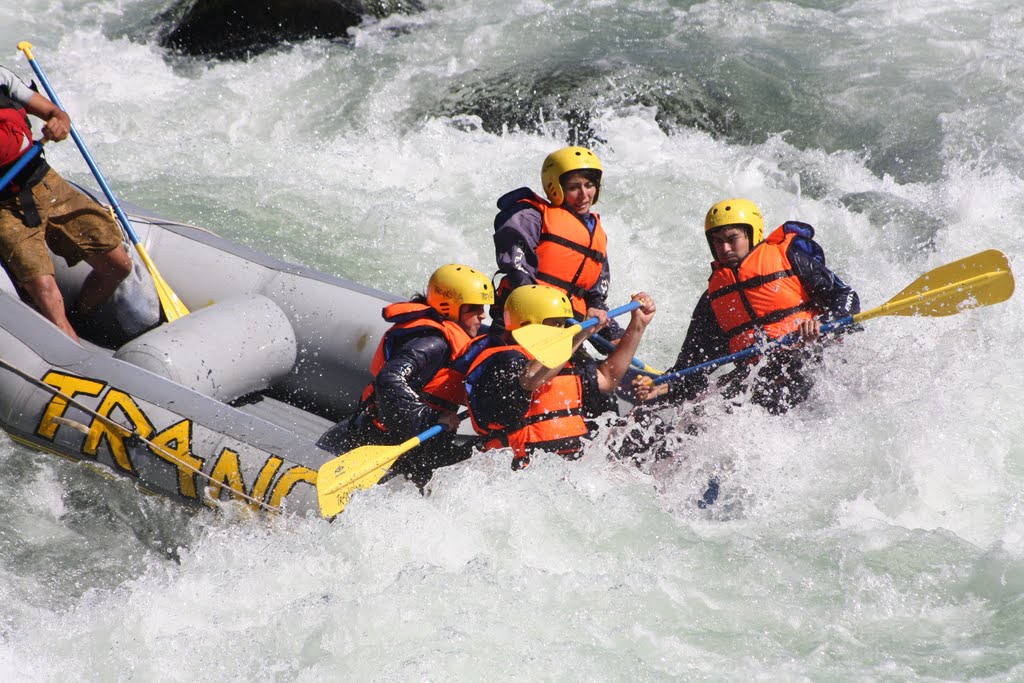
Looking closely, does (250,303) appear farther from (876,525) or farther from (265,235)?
(876,525)

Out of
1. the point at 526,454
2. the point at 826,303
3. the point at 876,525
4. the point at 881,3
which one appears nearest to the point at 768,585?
the point at 876,525

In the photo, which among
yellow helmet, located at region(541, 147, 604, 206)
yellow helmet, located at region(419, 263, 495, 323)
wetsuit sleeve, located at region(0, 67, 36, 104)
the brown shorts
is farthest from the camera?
yellow helmet, located at region(541, 147, 604, 206)

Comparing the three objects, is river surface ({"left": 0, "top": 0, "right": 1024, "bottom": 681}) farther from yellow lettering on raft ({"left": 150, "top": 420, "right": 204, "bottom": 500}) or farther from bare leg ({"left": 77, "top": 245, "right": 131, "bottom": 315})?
bare leg ({"left": 77, "top": 245, "right": 131, "bottom": 315})

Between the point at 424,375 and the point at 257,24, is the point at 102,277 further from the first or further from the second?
the point at 257,24

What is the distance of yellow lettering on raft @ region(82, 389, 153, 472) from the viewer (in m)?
4.18

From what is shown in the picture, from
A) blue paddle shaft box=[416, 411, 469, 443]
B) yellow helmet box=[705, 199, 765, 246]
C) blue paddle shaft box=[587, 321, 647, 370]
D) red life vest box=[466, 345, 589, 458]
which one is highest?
yellow helmet box=[705, 199, 765, 246]

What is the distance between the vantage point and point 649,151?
809 cm

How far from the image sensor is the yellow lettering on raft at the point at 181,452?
4.12m

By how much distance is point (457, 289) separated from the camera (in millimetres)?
4215

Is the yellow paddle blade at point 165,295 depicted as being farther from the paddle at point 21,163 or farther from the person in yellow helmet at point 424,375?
the person in yellow helmet at point 424,375

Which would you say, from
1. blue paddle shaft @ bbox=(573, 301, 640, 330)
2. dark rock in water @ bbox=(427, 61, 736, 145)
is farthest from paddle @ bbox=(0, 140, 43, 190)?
dark rock in water @ bbox=(427, 61, 736, 145)

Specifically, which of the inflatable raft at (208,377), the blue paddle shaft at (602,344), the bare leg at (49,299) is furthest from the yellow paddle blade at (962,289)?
the bare leg at (49,299)

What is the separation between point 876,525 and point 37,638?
121 inches

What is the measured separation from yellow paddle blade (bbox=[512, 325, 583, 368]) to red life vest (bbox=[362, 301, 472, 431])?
35 centimetres
